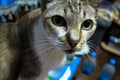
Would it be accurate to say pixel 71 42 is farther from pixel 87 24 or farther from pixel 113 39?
pixel 113 39

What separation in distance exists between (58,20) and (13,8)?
42cm

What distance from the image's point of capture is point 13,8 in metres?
1.04

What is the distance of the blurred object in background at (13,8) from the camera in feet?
3.30

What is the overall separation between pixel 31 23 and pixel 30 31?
27 millimetres

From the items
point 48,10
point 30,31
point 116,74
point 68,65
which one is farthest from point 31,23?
point 116,74

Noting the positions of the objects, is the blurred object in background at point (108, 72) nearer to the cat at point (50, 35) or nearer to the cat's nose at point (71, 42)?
the cat at point (50, 35)

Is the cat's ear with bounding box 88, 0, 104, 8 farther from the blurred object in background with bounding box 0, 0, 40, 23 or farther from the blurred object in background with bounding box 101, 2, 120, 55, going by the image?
the blurred object in background with bounding box 101, 2, 120, 55

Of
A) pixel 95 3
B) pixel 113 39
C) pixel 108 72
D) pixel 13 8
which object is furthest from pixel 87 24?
pixel 113 39

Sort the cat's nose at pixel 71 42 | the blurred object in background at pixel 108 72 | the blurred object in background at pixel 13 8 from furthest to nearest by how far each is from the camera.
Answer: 1. the blurred object in background at pixel 108 72
2. the blurred object in background at pixel 13 8
3. the cat's nose at pixel 71 42

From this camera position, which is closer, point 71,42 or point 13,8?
point 71,42

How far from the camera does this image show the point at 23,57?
2.70 feet

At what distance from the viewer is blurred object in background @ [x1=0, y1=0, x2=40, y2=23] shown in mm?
1006

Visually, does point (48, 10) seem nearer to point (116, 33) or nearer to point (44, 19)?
point (44, 19)

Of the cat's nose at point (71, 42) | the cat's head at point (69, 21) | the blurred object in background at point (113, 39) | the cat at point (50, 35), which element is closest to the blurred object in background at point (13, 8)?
the cat at point (50, 35)
